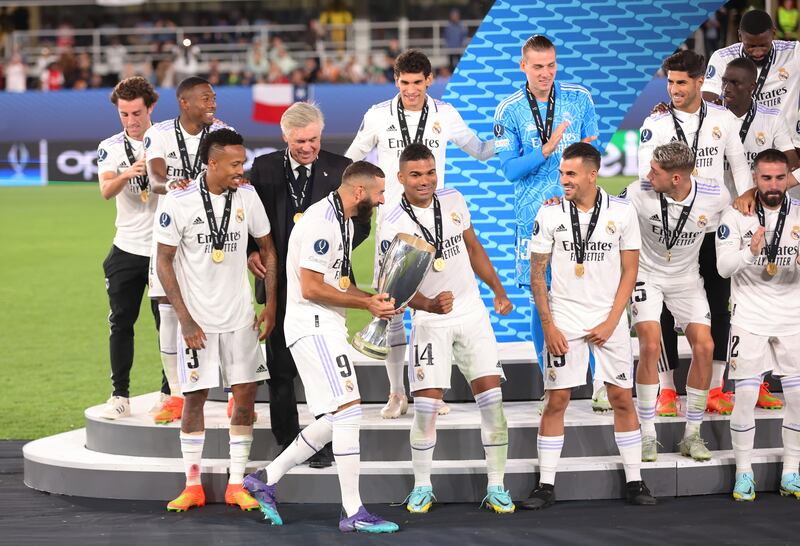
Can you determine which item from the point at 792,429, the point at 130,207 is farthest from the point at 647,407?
the point at 130,207

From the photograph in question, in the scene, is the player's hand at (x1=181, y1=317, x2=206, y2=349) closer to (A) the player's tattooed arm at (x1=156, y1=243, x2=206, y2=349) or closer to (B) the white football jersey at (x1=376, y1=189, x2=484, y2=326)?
(A) the player's tattooed arm at (x1=156, y1=243, x2=206, y2=349)

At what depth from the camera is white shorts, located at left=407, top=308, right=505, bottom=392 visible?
6117 mm

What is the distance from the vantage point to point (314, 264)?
5.79 meters

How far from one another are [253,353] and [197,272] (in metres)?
0.52

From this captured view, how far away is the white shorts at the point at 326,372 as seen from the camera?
582 cm

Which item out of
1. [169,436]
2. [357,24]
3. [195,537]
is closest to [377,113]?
[169,436]

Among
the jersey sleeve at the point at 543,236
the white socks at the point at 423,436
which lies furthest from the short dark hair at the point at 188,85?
the white socks at the point at 423,436

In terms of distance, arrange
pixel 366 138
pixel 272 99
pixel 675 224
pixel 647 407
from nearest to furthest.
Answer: pixel 647 407 < pixel 675 224 < pixel 366 138 < pixel 272 99

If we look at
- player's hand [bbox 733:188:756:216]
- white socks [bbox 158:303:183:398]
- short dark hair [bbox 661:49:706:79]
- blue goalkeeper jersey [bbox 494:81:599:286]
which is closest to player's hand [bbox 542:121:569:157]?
blue goalkeeper jersey [bbox 494:81:599:286]

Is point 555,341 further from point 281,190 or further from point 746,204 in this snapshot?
point 281,190

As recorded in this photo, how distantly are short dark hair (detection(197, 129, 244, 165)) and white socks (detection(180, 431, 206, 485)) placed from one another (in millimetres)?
1434

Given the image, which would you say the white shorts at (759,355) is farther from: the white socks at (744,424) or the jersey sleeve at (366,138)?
the jersey sleeve at (366,138)

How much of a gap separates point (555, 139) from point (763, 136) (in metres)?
1.52

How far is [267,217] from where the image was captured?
20.8 feet
